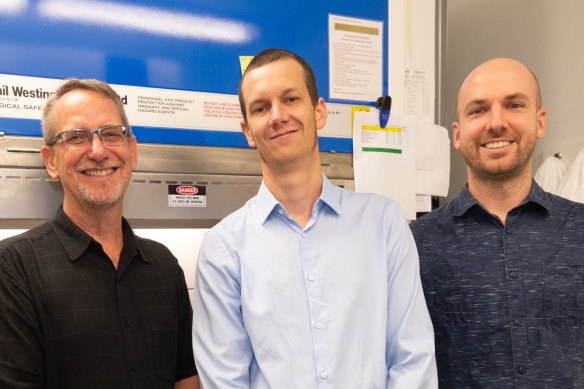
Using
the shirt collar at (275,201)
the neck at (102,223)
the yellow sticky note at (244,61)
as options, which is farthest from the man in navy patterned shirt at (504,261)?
the neck at (102,223)

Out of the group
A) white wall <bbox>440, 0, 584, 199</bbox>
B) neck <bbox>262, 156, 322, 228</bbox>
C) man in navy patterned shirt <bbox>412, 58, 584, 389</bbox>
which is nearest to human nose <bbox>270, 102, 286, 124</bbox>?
neck <bbox>262, 156, 322, 228</bbox>

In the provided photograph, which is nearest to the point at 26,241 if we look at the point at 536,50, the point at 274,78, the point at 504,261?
the point at 274,78

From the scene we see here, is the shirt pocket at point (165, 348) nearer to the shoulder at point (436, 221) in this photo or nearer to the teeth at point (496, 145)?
the shoulder at point (436, 221)

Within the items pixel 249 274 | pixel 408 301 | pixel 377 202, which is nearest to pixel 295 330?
pixel 249 274

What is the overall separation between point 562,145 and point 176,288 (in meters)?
1.60

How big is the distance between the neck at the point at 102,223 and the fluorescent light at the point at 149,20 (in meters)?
0.56

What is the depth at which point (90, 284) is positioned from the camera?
1241 millimetres

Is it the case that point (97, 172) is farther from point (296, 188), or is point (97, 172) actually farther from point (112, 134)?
point (296, 188)

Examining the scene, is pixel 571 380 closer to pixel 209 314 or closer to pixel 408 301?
pixel 408 301

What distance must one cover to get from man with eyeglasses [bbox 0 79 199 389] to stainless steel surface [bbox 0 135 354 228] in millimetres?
131

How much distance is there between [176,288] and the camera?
1.43 meters

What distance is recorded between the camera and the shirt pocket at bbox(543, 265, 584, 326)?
1.28m

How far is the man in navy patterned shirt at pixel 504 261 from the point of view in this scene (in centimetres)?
127

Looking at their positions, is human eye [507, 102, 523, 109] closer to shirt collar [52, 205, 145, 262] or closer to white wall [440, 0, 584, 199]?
white wall [440, 0, 584, 199]
